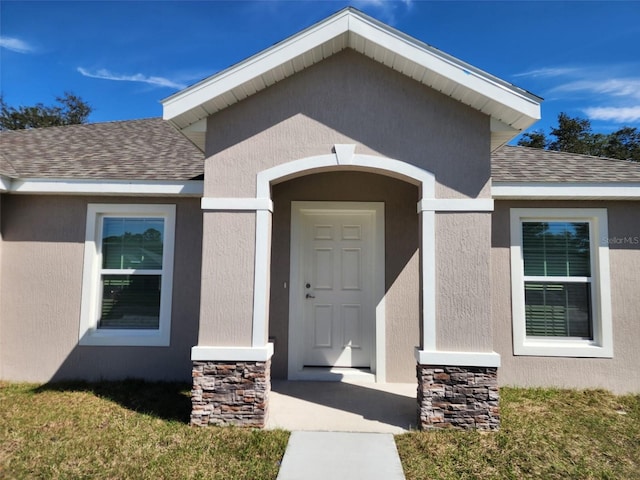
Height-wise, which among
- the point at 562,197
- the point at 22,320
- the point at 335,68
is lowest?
the point at 22,320

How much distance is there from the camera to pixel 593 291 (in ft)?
18.7

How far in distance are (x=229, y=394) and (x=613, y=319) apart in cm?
553

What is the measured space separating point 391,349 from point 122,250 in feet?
14.8

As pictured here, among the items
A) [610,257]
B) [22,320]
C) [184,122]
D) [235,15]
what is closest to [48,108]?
[235,15]

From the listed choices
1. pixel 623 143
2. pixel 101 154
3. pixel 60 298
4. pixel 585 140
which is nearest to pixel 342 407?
pixel 60 298

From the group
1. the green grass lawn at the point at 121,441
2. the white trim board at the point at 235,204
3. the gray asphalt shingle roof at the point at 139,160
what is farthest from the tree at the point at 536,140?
the green grass lawn at the point at 121,441

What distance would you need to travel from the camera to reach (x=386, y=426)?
420 cm

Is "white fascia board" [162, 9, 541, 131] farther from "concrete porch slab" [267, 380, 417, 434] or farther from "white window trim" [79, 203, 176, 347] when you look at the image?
"concrete porch slab" [267, 380, 417, 434]

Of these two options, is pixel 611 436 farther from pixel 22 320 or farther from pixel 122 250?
pixel 22 320

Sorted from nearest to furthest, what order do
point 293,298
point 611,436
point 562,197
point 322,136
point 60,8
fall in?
point 611,436 → point 322,136 → point 562,197 → point 293,298 → point 60,8

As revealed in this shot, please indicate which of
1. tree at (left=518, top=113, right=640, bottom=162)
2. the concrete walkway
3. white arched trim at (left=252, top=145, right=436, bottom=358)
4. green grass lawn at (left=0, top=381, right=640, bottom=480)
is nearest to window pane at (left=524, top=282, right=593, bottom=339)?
green grass lawn at (left=0, top=381, right=640, bottom=480)

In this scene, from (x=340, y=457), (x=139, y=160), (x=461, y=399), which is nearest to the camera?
(x=340, y=457)

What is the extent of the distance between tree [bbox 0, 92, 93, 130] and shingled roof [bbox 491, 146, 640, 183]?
95.1 feet

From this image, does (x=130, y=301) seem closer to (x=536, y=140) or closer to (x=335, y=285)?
(x=335, y=285)
